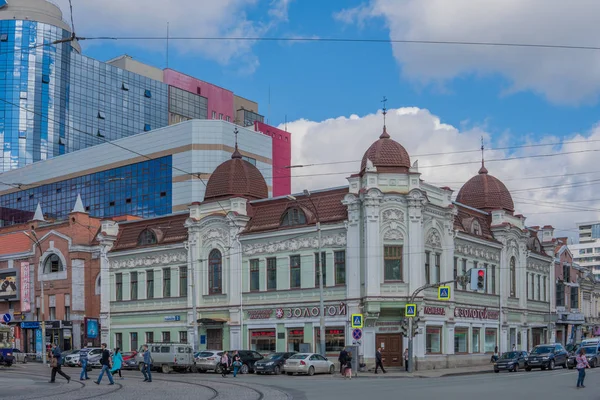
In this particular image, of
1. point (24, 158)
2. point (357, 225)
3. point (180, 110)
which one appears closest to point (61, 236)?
point (357, 225)

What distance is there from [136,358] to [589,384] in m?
29.2

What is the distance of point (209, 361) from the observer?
153 ft

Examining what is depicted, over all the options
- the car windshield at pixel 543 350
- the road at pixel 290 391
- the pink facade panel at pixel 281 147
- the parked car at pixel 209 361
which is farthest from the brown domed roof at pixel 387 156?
the pink facade panel at pixel 281 147

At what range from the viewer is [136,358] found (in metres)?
50.7

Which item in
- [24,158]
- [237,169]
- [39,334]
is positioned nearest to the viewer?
[237,169]

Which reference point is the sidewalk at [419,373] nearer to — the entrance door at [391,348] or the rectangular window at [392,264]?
the entrance door at [391,348]

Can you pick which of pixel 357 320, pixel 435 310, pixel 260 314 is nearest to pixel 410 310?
pixel 357 320

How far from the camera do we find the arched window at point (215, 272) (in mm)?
55156

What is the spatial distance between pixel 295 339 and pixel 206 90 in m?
95.1

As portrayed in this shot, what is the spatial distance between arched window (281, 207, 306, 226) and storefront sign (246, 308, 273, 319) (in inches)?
227

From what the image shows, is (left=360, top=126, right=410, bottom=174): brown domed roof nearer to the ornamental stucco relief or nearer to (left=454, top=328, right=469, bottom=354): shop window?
the ornamental stucco relief

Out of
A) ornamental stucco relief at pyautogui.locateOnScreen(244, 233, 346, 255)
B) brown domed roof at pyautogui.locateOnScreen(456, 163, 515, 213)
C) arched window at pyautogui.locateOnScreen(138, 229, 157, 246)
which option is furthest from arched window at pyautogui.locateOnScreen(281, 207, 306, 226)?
brown domed roof at pyautogui.locateOnScreen(456, 163, 515, 213)

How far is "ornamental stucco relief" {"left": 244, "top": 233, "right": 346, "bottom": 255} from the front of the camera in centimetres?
4950

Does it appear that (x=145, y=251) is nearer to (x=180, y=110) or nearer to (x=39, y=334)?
(x=39, y=334)
